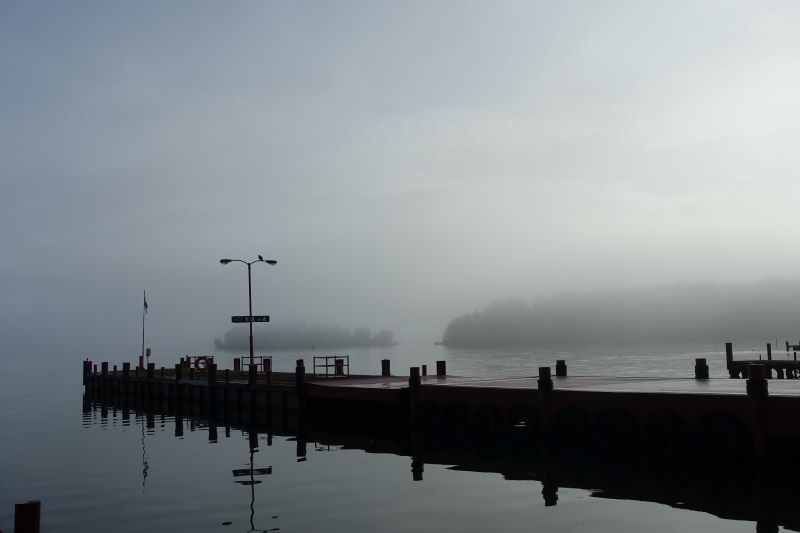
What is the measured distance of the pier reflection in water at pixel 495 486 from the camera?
17156 mm

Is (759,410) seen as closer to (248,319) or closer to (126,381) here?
(248,319)

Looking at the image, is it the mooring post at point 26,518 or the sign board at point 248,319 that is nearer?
the mooring post at point 26,518

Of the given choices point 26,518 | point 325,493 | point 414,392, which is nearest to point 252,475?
point 325,493

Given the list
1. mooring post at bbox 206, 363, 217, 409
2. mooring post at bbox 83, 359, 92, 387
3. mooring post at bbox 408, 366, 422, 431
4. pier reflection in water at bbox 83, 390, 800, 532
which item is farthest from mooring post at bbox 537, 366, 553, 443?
mooring post at bbox 83, 359, 92, 387

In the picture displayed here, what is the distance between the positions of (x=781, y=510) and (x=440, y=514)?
829cm

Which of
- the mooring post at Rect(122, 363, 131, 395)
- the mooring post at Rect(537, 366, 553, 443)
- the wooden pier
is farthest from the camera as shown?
the mooring post at Rect(122, 363, 131, 395)

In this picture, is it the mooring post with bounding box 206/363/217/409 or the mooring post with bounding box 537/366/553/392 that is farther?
the mooring post with bounding box 206/363/217/409

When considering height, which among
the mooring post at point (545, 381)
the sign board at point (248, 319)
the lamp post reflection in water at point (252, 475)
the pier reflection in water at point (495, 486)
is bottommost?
the lamp post reflection in water at point (252, 475)

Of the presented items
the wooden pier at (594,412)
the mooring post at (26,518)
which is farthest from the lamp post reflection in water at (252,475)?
the mooring post at (26,518)

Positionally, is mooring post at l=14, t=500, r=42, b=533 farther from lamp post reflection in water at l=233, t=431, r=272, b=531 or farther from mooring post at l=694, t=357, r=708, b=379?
mooring post at l=694, t=357, r=708, b=379

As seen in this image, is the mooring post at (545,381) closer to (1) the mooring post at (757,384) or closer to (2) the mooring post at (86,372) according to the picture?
(1) the mooring post at (757,384)

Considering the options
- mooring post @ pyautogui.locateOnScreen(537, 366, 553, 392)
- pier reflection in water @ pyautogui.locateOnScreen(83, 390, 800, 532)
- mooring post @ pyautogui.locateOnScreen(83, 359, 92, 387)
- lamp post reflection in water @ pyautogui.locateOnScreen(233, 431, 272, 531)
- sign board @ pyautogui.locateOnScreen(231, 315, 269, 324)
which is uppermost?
sign board @ pyautogui.locateOnScreen(231, 315, 269, 324)

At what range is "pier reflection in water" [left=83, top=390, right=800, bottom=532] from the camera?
56.3ft

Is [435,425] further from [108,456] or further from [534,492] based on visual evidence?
[108,456]
